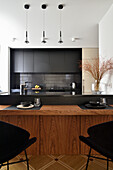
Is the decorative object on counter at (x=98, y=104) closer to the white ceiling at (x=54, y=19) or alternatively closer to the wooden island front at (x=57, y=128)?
the wooden island front at (x=57, y=128)

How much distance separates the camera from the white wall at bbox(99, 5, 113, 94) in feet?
7.72

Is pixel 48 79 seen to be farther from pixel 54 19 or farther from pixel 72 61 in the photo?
pixel 54 19

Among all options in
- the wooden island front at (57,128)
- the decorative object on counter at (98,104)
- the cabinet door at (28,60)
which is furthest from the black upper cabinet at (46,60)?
the wooden island front at (57,128)

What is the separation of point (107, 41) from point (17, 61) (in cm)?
341

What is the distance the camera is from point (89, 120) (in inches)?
77.1

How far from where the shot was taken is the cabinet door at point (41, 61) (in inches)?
191

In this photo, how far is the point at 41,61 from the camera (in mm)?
4895

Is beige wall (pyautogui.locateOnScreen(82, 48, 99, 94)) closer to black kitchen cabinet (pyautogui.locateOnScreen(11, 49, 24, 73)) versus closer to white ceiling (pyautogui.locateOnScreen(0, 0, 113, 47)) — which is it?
white ceiling (pyautogui.locateOnScreen(0, 0, 113, 47))

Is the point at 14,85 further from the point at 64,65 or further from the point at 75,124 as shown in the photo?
the point at 75,124

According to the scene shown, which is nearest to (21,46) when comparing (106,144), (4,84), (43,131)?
(4,84)

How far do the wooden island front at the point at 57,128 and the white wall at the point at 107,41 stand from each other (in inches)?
29.0

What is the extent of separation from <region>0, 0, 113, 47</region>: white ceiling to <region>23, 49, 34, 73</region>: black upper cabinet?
75cm

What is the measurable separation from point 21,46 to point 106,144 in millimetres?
4327

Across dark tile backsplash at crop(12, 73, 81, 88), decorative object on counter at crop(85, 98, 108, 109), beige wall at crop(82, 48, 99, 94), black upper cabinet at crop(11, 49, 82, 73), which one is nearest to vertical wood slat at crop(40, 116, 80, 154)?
decorative object on counter at crop(85, 98, 108, 109)
